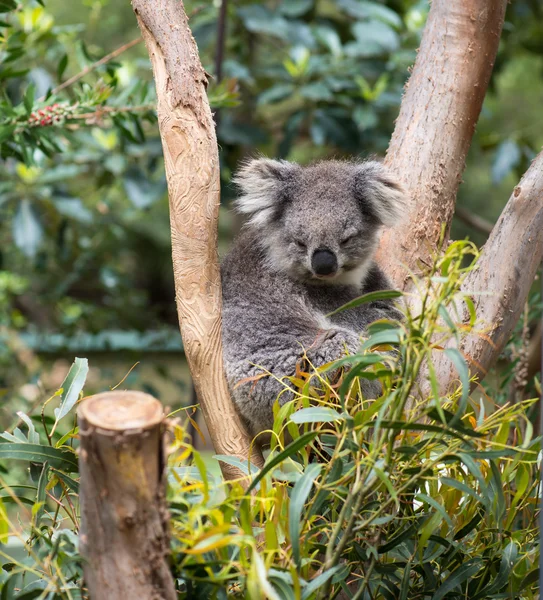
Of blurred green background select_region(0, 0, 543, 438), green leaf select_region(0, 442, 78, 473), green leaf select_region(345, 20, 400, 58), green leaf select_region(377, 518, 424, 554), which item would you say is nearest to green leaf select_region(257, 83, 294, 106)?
blurred green background select_region(0, 0, 543, 438)

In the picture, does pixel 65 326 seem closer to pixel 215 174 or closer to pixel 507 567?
pixel 215 174

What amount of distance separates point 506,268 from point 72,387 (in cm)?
109

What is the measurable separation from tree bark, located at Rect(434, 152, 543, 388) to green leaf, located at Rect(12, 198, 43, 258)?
1989 millimetres

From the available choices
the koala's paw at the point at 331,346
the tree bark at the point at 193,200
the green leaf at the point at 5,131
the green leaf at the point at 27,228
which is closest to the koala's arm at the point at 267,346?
the koala's paw at the point at 331,346

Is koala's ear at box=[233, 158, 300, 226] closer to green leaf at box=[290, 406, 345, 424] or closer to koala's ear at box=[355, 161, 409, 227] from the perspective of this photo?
koala's ear at box=[355, 161, 409, 227]

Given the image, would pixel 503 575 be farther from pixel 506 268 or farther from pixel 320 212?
pixel 320 212

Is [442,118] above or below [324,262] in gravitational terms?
above

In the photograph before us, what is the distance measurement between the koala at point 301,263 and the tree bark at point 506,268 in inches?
12.0

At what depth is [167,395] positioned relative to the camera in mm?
5234

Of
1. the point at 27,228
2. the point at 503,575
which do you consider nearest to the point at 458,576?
the point at 503,575

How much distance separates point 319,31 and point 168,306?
2.90 metres

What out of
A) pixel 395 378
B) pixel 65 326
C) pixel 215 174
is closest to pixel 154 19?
pixel 215 174

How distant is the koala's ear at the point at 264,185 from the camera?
6.63 feet

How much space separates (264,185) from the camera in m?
2.02
